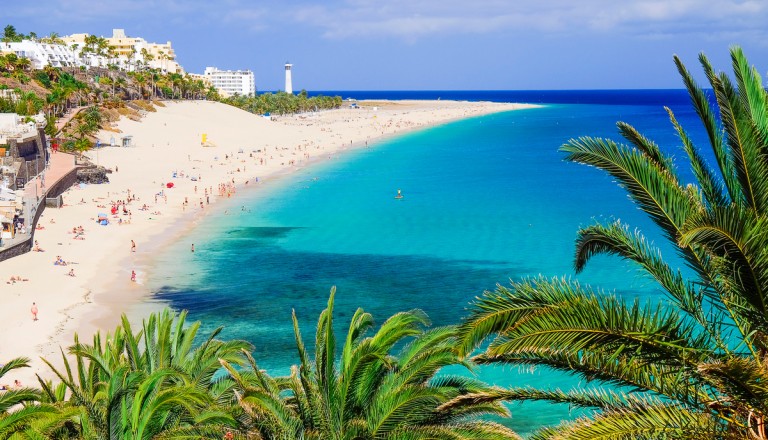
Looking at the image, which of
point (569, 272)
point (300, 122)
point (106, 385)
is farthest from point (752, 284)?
point (300, 122)

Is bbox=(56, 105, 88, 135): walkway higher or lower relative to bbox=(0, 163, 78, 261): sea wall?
higher

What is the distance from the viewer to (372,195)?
60906 mm

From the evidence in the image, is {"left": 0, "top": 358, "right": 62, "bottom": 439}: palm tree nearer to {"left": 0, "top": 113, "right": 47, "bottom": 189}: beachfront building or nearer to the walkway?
{"left": 0, "top": 113, "right": 47, "bottom": 189}: beachfront building

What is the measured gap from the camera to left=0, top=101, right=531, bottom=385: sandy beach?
26266mm

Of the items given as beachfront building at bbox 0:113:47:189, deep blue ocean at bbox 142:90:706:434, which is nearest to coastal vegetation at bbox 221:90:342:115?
deep blue ocean at bbox 142:90:706:434

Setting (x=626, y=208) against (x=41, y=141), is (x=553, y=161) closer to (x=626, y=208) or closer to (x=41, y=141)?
(x=626, y=208)

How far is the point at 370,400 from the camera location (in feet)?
30.3

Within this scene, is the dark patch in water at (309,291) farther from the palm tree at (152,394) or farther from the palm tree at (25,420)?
the palm tree at (25,420)

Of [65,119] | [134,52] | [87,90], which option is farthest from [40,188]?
[134,52]

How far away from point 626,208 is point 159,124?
Result: 54001 mm

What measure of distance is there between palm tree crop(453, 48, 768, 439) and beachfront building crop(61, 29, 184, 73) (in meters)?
130

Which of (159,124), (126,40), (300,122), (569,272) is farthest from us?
(126,40)

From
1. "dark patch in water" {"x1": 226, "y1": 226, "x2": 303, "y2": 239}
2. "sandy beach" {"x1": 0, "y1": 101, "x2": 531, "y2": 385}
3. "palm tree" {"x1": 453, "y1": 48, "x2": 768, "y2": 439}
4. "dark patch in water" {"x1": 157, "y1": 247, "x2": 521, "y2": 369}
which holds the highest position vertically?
"palm tree" {"x1": 453, "y1": 48, "x2": 768, "y2": 439}

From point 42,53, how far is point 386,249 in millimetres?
83585
